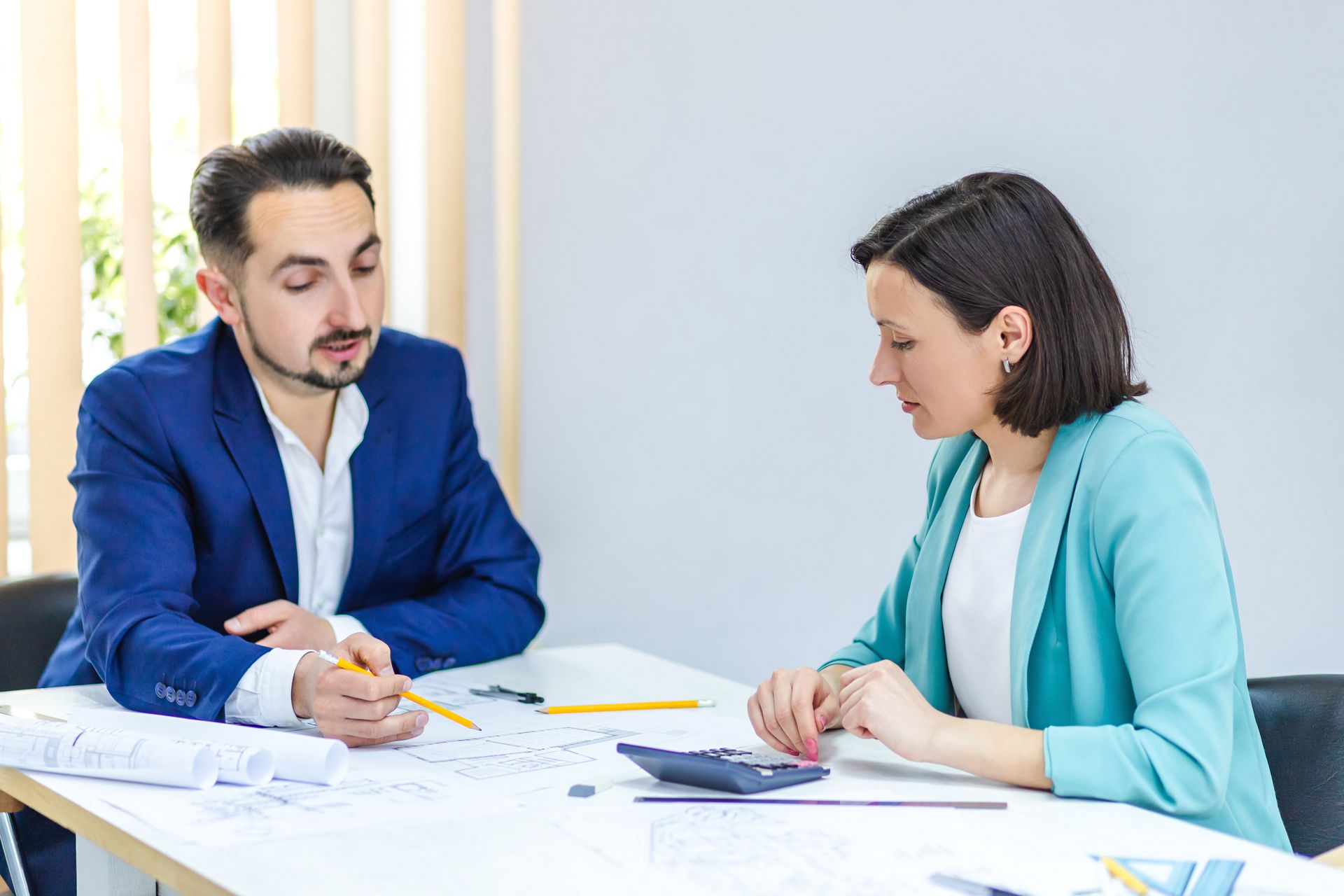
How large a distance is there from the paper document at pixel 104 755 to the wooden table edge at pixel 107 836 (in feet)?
0.08

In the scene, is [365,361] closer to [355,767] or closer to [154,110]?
[355,767]

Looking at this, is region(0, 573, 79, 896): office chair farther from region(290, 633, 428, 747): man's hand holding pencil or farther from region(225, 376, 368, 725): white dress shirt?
region(290, 633, 428, 747): man's hand holding pencil

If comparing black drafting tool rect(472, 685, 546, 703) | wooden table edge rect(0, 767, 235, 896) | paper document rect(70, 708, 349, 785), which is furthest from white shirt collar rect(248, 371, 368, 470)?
→ wooden table edge rect(0, 767, 235, 896)

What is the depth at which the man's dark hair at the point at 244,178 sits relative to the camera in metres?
1.98

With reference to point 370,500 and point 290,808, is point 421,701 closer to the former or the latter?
point 290,808

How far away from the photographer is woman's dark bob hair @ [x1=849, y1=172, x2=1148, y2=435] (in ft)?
4.60

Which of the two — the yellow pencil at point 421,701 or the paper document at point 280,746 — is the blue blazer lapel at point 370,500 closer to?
the yellow pencil at point 421,701

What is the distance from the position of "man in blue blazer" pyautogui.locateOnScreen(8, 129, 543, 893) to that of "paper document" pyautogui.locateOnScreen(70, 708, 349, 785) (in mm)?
236

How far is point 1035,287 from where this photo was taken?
55.4 inches

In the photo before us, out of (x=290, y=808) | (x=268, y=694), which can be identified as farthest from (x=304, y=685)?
(x=290, y=808)

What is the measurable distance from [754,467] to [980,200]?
1.41 metres

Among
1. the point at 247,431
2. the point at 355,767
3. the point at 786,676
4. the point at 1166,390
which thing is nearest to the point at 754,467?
the point at 1166,390

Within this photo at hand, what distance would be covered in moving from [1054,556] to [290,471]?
1.21 m

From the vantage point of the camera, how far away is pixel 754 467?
2.78 m
